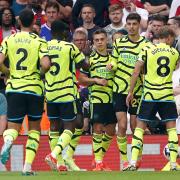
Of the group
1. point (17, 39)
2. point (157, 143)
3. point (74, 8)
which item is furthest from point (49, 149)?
point (74, 8)

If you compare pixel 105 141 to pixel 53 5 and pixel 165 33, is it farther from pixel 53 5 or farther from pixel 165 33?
pixel 53 5

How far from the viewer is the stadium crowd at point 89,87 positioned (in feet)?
50.4

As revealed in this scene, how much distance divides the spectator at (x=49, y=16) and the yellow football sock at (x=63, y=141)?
4790 millimetres

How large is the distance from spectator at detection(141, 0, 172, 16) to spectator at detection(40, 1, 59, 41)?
203 cm

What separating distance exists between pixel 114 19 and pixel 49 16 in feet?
4.35

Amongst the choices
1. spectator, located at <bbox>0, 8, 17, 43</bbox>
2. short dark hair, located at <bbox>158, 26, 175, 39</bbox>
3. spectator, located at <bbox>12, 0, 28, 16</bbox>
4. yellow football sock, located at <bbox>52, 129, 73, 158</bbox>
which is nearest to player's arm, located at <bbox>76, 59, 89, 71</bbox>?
yellow football sock, located at <bbox>52, 129, 73, 158</bbox>

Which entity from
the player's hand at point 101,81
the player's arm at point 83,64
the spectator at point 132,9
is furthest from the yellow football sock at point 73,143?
the spectator at point 132,9

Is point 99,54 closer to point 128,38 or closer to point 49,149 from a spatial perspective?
point 128,38

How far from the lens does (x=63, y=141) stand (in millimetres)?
15992

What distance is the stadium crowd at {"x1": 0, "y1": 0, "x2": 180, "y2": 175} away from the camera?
15.4 metres

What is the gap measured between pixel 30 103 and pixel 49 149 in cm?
265

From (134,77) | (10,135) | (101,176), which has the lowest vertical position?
(101,176)

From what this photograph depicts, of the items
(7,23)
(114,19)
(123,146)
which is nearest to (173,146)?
(123,146)

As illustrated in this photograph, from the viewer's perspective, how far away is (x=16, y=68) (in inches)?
605
